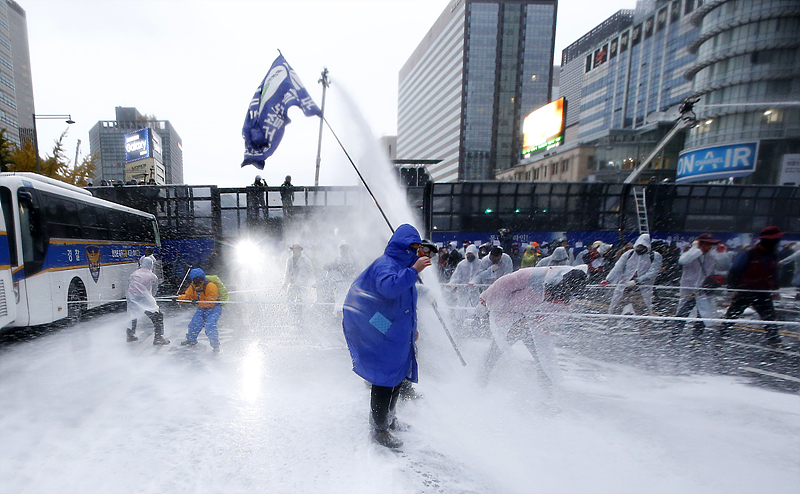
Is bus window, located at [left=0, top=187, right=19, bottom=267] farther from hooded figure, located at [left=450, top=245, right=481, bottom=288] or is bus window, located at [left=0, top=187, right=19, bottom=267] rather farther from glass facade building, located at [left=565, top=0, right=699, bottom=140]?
glass facade building, located at [left=565, top=0, right=699, bottom=140]

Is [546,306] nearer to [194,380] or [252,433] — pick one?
[252,433]

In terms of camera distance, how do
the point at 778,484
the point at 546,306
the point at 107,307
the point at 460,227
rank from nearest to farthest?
the point at 778,484 → the point at 546,306 → the point at 107,307 → the point at 460,227

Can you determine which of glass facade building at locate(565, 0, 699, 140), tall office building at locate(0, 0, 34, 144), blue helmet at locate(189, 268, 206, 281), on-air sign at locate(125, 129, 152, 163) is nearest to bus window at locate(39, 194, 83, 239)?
blue helmet at locate(189, 268, 206, 281)

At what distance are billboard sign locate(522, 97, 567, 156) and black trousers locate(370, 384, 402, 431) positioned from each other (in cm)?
3831

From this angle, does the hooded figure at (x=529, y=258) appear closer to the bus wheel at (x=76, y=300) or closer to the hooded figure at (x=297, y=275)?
the hooded figure at (x=297, y=275)

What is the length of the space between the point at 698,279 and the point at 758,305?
0.86 m

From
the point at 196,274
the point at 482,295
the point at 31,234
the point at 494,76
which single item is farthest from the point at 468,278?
the point at 494,76

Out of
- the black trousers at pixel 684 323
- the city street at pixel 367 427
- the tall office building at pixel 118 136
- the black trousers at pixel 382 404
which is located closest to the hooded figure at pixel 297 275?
the city street at pixel 367 427

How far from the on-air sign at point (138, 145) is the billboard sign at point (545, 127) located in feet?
134

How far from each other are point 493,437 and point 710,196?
1549cm

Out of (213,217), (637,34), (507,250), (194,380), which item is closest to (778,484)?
(194,380)

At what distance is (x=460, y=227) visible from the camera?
12.4 meters

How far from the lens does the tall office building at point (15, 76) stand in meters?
35.6

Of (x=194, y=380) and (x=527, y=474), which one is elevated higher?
(x=527, y=474)
